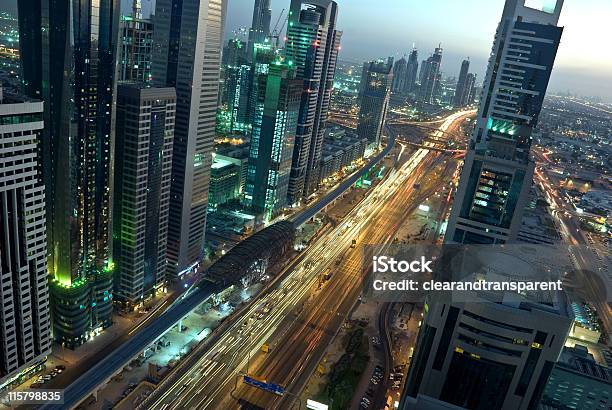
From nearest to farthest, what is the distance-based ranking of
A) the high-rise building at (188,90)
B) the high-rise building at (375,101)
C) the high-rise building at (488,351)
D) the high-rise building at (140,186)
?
the high-rise building at (488,351) < the high-rise building at (140,186) < the high-rise building at (188,90) < the high-rise building at (375,101)

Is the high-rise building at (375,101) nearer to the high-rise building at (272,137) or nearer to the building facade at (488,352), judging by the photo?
the high-rise building at (272,137)

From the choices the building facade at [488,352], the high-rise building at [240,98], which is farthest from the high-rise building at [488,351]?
the high-rise building at [240,98]

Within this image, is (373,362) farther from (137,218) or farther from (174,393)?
(137,218)

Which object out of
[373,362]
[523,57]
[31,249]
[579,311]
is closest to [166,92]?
[31,249]

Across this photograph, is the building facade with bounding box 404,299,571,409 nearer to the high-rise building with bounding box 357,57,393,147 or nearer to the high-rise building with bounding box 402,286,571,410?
the high-rise building with bounding box 402,286,571,410

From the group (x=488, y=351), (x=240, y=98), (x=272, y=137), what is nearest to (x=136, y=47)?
(x=272, y=137)
